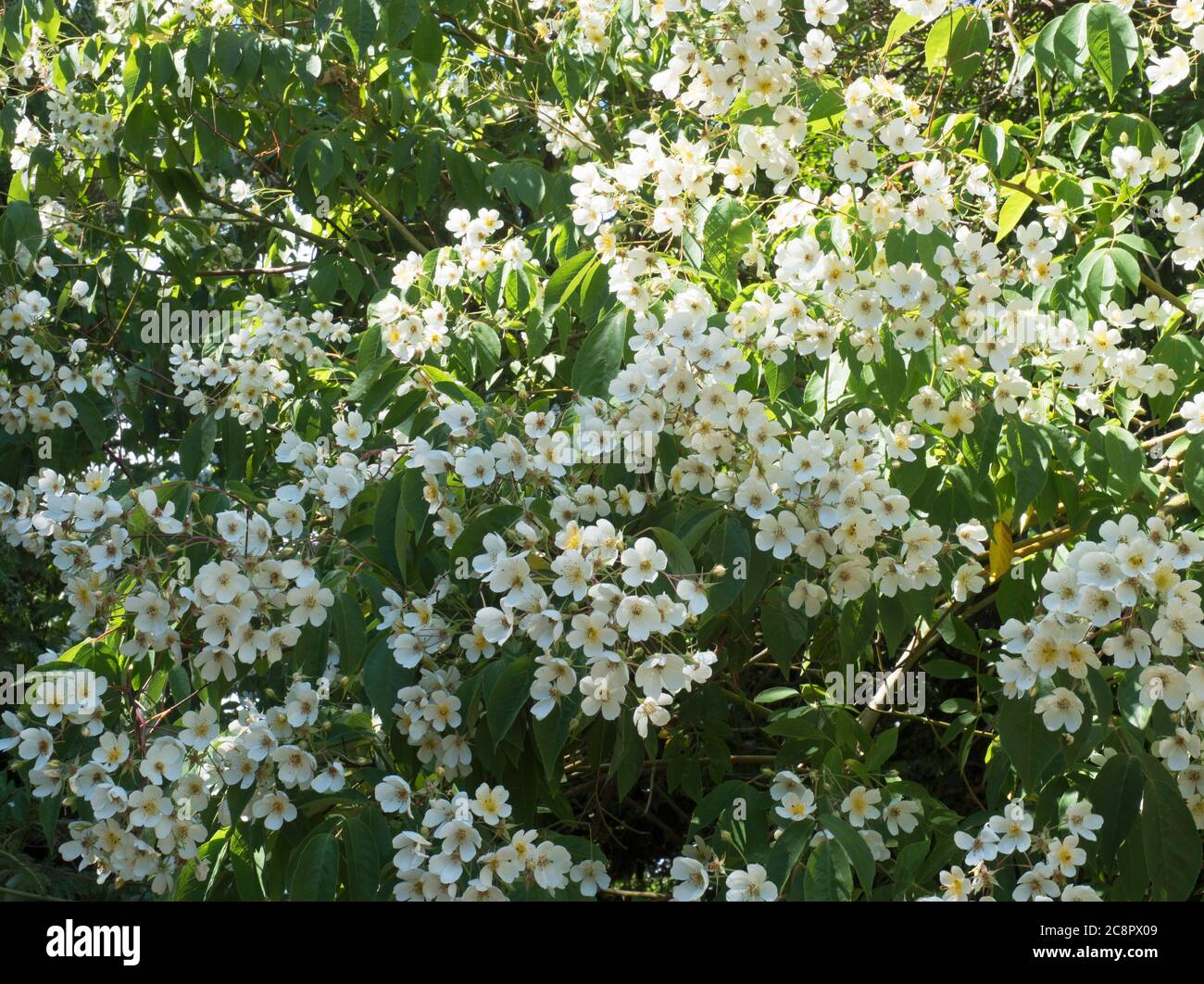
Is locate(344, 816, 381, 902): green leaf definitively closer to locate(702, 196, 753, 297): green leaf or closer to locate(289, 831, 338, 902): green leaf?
locate(289, 831, 338, 902): green leaf

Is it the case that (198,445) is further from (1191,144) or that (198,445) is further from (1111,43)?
(1191,144)

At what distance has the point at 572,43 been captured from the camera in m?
3.21

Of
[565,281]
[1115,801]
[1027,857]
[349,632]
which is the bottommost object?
[1027,857]

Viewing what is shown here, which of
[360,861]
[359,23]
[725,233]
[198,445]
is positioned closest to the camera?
[360,861]

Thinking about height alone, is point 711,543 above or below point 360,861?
above

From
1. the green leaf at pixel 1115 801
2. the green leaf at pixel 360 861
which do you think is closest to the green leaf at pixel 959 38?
the green leaf at pixel 1115 801

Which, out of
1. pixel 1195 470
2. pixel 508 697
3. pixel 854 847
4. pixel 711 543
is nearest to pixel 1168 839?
pixel 854 847

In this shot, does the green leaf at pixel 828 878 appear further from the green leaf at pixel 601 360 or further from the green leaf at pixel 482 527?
the green leaf at pixel 601 360

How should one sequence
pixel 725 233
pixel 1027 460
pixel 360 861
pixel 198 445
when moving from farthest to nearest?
pixel 198 445
pixel 725 233
pixel 1027 460
pixel 360 861

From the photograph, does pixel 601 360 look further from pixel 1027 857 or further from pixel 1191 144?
pixel 1191 144

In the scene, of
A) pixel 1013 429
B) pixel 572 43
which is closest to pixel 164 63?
pixel 572 43

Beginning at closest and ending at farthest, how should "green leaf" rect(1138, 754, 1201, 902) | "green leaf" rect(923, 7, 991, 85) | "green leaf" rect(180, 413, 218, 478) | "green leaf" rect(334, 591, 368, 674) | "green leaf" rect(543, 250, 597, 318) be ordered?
"green leaf" rect(1138, 754, 1201, 902)
"green leaf" rect(334, 591, 368, 674)
"green leaf" rect(923, 7, 991, 85)
"green leaf" rect(543, 250, 597, 318)
"green leaf" rect(180, 413, 218, 478)

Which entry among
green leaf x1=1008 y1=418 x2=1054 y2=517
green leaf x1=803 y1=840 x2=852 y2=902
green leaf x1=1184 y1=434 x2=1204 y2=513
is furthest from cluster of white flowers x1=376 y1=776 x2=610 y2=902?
green leaf x1=1184 y1=434 x2=1204 y2=513

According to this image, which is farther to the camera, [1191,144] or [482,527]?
[1191,144]
